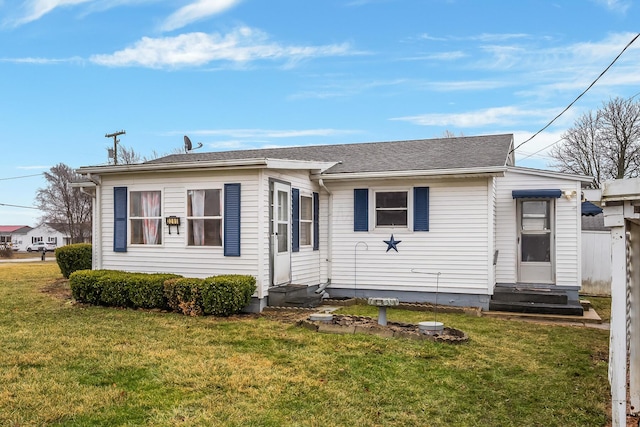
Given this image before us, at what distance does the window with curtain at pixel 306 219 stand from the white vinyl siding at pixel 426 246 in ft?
1.87

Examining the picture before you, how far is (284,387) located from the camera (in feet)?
15.4

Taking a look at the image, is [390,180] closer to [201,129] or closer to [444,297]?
[444,297]

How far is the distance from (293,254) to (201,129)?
18.9m

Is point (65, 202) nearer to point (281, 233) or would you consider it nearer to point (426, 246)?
point (281, 233)

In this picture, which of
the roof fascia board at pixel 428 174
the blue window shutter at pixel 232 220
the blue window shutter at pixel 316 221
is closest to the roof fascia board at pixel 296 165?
the roof fascia board at pixel 428 174

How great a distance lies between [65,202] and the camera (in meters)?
41.8

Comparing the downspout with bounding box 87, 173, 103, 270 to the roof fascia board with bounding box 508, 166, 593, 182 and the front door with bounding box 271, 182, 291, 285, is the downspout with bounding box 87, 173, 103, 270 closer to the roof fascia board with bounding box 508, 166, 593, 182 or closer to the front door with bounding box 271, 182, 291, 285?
the front door with bounding box 271, 182, 291, 285

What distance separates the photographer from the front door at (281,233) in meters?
9.16

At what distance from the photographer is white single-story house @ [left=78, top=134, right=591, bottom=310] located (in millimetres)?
9023

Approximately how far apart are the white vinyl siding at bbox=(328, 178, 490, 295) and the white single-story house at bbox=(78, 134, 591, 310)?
22mm

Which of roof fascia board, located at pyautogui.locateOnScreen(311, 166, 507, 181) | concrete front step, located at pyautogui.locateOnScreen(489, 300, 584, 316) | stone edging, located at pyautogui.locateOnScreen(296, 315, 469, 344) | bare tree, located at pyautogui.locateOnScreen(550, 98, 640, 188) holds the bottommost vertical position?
concrete front step, located at pyautogui.locateOnScreen(489, 300, 584, 316)

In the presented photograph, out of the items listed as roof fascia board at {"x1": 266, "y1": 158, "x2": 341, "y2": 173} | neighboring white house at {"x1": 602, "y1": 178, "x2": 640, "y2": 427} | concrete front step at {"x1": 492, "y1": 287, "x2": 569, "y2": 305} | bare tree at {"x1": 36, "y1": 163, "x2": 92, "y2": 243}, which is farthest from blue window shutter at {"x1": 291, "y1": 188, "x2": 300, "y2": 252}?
bare tree at {"x1": 36, "y1": 163, "x2": 92, "y2": 243}

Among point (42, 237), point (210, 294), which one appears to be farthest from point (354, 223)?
point (42, 237)

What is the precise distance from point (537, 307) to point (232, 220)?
6070 millimetres
